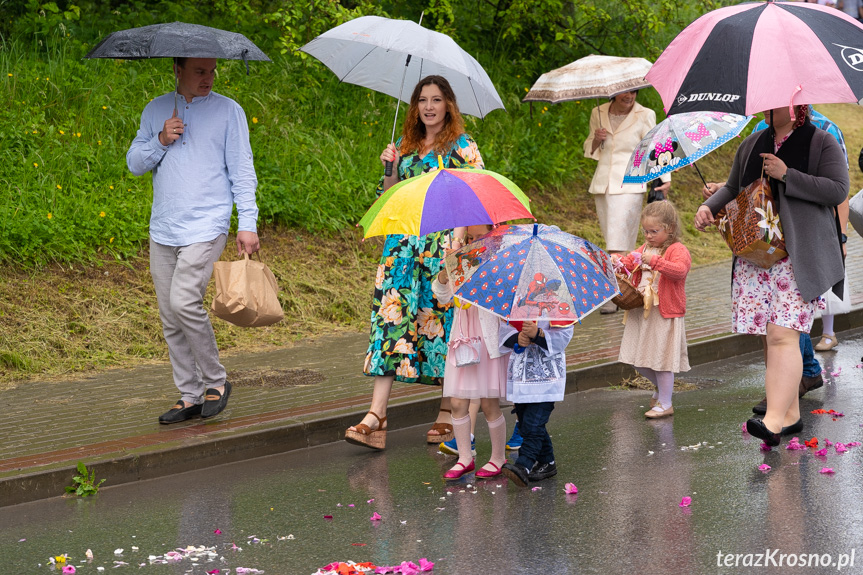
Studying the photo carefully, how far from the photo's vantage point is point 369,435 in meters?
6.52

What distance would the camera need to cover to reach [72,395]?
25.4 ft

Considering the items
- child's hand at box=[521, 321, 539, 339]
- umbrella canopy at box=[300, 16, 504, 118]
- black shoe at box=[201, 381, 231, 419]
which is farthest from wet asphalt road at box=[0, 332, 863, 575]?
umbrella canopy at box=[300, 16, 504, 118]

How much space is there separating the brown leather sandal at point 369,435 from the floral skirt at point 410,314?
1.04 feet

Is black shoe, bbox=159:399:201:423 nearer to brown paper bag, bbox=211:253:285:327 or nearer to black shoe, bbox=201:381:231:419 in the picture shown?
black shoe, bbox=201:381:231:419

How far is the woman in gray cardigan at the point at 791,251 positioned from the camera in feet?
19.4

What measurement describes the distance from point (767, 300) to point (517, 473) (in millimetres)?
1816

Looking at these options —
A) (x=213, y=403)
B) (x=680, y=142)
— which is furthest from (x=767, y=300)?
(x=213, y=403)

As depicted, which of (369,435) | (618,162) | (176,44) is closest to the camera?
(176,44)

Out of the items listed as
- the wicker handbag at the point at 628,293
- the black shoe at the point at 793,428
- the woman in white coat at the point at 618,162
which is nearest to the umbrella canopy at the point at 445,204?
the wicker handbag at the point at 628,293

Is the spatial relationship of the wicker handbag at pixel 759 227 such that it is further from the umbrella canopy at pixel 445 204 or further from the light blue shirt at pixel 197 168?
the light blue shirt at pixel 197 168

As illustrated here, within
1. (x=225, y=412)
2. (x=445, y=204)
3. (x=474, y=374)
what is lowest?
(x=225, y=412)

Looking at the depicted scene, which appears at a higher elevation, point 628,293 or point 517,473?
point 628,293

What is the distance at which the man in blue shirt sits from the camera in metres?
6.64

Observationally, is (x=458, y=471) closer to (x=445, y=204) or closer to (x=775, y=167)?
(x=445, y=204)
